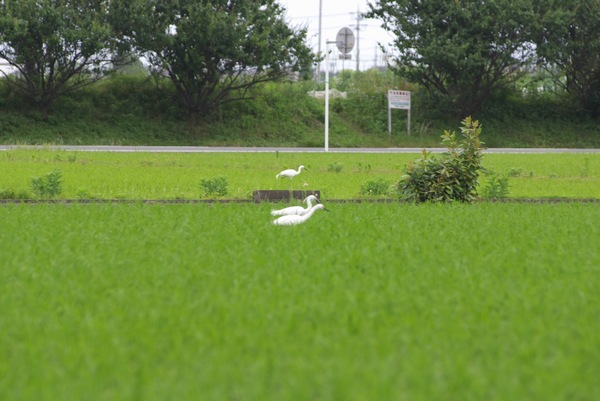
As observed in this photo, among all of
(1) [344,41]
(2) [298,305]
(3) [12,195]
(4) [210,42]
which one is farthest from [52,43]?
(2) [298,305]

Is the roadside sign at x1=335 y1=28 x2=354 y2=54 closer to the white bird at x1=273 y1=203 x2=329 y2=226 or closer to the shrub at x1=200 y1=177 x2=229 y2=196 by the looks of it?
the shrub at x1=200 y1=177 x2=229 y2=196

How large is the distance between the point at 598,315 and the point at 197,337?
260cm

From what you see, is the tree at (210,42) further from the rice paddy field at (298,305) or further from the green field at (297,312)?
the green field at (297,312)

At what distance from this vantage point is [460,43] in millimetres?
36312

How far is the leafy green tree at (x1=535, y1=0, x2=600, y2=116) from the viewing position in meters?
36.2

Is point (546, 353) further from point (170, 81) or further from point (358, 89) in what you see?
point (358, 89)

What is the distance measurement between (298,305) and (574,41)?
34.2 metres

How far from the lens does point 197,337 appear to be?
4.96 meters

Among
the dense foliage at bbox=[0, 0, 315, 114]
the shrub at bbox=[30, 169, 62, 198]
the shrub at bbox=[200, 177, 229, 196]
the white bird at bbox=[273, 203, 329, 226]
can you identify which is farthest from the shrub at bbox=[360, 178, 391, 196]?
the dense foliage at bbox=[0, 0, 315, 114]

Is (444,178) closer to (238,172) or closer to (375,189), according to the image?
(375,189)

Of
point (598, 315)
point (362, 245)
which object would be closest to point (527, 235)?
point (362, 245)

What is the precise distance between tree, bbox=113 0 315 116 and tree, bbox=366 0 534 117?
483 centimetres

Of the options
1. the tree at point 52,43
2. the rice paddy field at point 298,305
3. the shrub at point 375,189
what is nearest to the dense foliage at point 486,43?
the tree at point 52,43

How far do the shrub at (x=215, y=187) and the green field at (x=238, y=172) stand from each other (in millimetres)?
132
